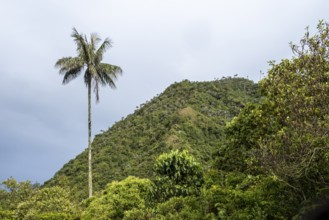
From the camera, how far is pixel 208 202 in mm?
17203

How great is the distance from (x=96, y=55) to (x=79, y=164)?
3674 centimetres

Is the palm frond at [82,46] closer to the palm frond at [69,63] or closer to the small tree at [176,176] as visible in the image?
the palm frond at [69,63]

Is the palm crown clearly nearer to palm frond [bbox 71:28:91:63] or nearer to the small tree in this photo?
palm frond [bbox 71:28:91:63]

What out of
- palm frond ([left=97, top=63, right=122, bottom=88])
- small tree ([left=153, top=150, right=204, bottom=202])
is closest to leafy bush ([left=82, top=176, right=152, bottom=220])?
small tree ([left=153, top=150, right=204, bottom=202])

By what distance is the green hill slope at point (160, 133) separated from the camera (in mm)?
51688

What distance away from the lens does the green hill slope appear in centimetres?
5169

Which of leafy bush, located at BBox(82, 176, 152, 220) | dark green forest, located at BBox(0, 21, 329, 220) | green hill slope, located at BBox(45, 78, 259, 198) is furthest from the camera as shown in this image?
green hill slope, located at BBox(45, 78, 259, 198)

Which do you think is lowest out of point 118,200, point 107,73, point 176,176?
point 118,200

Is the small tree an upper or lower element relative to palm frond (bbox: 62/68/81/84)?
lower

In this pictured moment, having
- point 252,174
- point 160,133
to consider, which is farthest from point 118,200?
point 160,133

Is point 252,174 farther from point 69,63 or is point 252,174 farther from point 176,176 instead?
point 69,63

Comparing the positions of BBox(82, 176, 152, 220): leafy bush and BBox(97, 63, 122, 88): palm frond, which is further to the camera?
BBox(97, 63, 122, 88): palm frond

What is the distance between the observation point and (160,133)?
59281 millimetres

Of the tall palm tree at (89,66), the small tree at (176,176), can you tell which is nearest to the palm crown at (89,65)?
the tall palm tree at (89,66)
